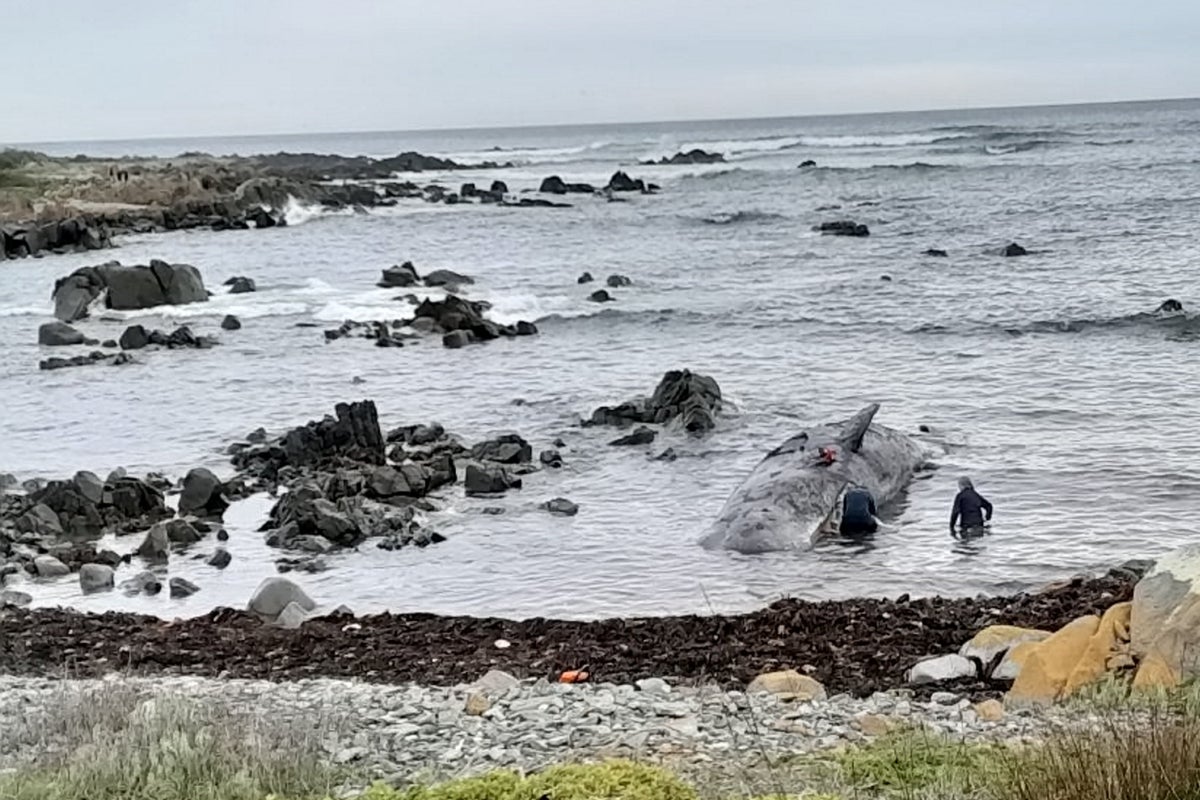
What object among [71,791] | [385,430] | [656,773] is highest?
[656,773]

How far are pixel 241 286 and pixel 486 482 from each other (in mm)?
22924

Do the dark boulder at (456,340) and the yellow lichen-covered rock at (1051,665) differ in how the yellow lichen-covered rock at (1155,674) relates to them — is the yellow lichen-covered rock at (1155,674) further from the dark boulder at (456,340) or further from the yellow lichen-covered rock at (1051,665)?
the dark boulder at (456,340)

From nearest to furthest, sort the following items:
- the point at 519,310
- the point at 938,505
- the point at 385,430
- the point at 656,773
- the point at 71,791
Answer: the point at 656,773, the point at 71,791, the point at 938,505, the point at 385,430, the point at 519,310

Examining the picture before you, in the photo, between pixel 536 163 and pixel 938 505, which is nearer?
Result: pixel 938 505

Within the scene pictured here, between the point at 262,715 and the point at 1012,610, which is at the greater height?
the point at 262,715

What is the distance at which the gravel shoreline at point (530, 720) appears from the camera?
608cm

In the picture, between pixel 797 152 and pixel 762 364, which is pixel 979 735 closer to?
pixel 762 364

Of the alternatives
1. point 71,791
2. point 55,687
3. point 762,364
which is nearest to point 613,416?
point 762,364

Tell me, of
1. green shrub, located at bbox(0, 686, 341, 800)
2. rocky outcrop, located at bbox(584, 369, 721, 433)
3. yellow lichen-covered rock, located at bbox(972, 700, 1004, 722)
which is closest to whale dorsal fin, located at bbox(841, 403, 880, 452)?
rocky outcrop, located at bbox(584, 369, 721, 433)

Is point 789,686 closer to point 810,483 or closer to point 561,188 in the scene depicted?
point 810,483

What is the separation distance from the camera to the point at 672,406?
63.5 feet

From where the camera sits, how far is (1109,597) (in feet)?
33.0

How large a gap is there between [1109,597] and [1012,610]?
28.9 inches

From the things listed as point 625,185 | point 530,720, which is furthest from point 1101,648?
point 625,185
